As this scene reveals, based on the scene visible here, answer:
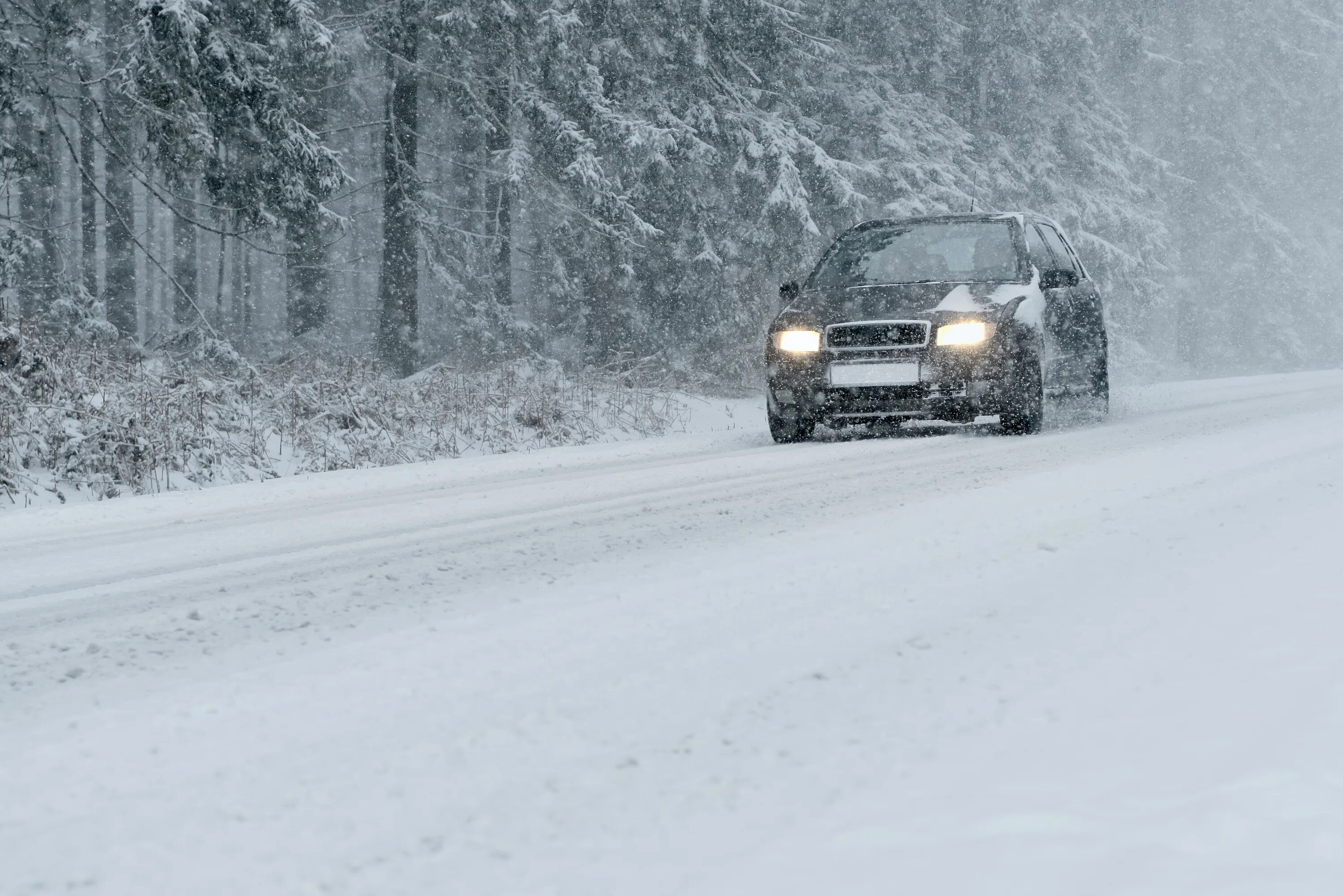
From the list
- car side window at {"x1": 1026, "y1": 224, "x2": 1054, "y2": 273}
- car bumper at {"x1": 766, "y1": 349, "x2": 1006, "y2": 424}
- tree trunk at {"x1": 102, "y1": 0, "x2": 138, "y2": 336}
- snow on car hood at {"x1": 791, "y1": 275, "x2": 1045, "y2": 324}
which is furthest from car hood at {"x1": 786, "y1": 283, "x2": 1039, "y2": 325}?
tree trunk at {"x1": 102, "y1": 0, "x2": 138, "y2": 336}

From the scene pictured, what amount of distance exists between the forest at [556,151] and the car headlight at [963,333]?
5675mm

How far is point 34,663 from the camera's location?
10.8 ft

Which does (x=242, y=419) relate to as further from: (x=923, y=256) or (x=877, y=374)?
(x=923, y=256)

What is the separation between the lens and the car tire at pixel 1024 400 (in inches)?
396

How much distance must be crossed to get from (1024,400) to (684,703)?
7.88 metres

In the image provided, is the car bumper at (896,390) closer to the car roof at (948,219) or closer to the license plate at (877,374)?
the license plate at (877,374)

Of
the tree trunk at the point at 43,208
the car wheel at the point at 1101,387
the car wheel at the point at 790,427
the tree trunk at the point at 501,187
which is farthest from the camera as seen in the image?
the tree trunk at the point at 501,187

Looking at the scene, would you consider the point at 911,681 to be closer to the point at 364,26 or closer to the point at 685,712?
the point at 685,712

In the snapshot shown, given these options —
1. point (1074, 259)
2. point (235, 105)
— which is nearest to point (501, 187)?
point (235, 105)

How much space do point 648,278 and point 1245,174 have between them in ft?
93.4

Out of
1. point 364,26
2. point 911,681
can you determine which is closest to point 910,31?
point 364,26

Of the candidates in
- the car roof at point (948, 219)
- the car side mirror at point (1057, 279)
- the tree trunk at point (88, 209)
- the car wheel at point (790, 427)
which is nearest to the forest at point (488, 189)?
the tree trunk at point (88, 209)

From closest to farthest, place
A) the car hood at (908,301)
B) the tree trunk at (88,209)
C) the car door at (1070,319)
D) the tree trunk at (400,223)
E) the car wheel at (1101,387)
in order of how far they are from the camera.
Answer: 1. the car hood at (908,301)
2. the car door at (1070,319)
3. the car wheel at (1101,387)
4. the tree trunk at (88,209)
5. the tree trunk at (400,223)

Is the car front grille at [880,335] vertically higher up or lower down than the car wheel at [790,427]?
higher up
